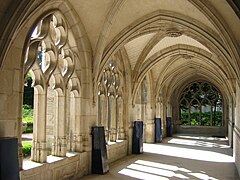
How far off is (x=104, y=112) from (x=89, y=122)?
1225mm

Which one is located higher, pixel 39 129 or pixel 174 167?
pixel 39 129

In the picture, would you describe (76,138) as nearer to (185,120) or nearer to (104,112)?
(104,112)

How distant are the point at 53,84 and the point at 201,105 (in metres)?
13.4

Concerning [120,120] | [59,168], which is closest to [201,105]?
[120,120]

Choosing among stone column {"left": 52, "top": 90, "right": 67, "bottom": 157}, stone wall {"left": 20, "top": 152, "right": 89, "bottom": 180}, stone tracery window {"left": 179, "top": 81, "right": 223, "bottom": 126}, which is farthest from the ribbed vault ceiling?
stone tracery window {"left": 179, "top": 81, "right": 223, "bottom": 126}

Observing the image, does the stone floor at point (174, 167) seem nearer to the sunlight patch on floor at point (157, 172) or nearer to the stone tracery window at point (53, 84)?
the sunlight patch on floor at point (157, 172)

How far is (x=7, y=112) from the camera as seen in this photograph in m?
3.76

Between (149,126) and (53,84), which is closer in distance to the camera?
(53,84)

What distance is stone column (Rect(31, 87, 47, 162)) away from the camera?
4586 mm

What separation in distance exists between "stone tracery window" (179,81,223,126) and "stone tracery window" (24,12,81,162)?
12358mm

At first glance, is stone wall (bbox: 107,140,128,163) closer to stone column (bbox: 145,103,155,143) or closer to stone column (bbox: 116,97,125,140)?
stone column (bbox: 116,97,125,140)

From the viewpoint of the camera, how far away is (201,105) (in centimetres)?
1719

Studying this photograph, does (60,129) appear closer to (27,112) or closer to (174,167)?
(174,167)

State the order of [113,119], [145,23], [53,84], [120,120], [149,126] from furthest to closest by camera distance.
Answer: [149,126] → [120,120] → [113,119] → [145,23] → [53,84]
